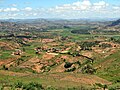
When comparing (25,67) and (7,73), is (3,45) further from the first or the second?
(7,73)

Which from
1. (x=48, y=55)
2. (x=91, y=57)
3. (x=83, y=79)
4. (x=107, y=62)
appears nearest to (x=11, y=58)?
(x=48, y=55)

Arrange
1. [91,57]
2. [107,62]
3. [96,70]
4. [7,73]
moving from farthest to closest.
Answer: [91,57]
[107,62]
[96,70]
[7,73]

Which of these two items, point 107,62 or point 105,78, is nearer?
point 105,78

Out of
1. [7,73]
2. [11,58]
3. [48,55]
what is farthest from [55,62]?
[7,73]

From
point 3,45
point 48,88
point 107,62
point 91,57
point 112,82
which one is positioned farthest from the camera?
point 3,45

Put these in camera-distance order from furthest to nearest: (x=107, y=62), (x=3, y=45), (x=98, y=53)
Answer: (x=3, y=45) < (x=98, y=53) < (x=107, y=62)

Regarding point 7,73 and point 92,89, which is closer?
point 92,89

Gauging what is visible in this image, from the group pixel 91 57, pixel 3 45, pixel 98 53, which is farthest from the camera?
pixel 3 45

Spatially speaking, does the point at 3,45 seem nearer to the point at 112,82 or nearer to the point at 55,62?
the point at 55,62
